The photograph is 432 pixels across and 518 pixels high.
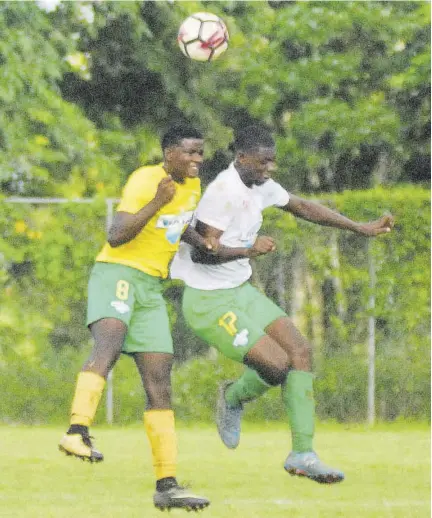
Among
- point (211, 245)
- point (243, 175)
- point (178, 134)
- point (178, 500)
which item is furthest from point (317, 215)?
point (178, 500)

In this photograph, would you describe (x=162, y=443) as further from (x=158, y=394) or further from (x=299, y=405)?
(x=299, y=405)

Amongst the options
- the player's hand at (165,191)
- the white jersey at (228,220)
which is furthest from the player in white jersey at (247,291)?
the player's hand at (165,191)

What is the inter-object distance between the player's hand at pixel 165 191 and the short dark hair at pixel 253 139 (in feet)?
2.61

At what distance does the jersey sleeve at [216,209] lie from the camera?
9.23 meters

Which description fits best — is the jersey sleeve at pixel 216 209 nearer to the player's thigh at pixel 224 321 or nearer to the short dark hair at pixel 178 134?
the player's thigh at pixel 224 321

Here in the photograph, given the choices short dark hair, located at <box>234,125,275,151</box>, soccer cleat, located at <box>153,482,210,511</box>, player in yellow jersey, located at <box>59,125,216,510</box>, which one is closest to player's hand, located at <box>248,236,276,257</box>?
player in yellow jersey, located at <box>59,125,216,510</box>

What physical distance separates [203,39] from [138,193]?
3.09m

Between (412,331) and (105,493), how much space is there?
6.24 metres

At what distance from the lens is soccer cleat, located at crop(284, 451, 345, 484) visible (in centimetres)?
860

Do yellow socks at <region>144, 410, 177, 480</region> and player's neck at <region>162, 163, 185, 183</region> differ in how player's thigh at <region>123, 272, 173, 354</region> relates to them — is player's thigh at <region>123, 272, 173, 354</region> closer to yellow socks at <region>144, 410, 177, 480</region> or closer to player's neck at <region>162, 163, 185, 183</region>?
yellow socks at <region>144, 410, 177, 480</region>

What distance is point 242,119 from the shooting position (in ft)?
76.5

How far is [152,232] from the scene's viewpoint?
870 cm

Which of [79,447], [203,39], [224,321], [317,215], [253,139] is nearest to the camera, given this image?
[79,447]

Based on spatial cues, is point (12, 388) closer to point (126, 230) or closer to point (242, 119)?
point (126, 230)
